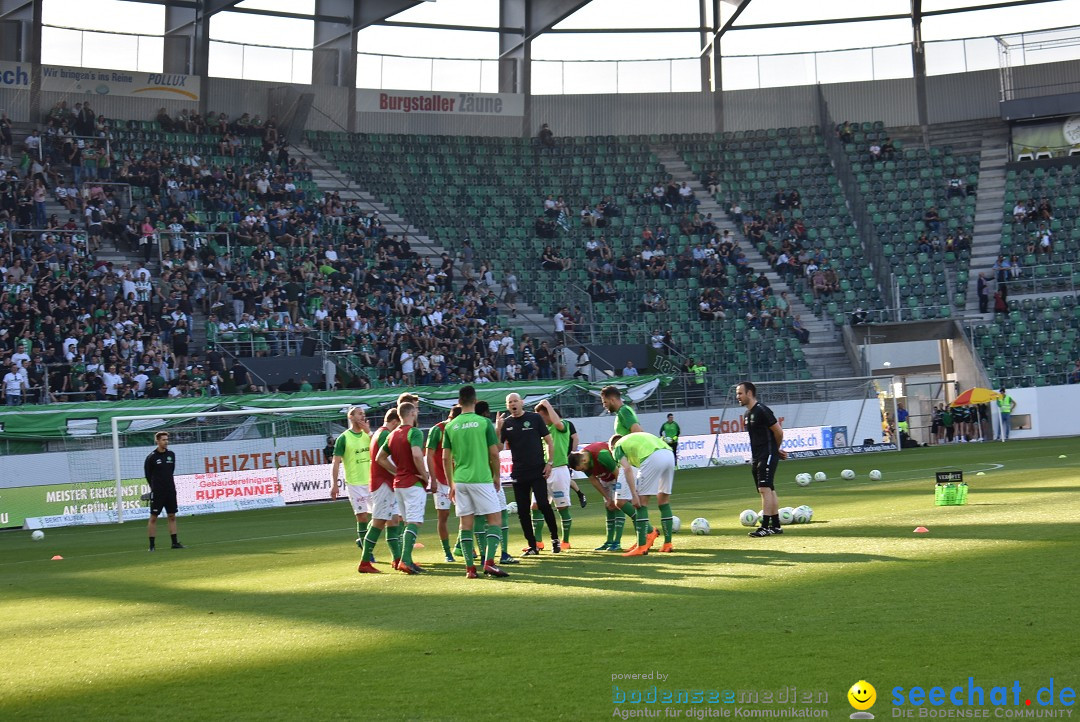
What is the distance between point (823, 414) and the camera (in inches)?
1679

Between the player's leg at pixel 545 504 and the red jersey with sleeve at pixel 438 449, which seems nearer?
the red jersey with sleeve at pixel 438 449

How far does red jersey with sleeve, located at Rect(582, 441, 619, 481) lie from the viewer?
16.5 meters

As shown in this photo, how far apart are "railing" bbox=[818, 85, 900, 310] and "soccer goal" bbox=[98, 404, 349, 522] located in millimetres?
25699

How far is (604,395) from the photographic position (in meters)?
15.4

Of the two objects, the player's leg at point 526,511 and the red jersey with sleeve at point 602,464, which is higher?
the red jersey with sleeve at point 602,464

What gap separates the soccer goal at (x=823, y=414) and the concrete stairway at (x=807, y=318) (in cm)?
396

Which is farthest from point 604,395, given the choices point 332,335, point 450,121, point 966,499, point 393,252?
point 450,121

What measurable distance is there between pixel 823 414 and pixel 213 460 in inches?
830

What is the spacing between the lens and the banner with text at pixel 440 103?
177 feet

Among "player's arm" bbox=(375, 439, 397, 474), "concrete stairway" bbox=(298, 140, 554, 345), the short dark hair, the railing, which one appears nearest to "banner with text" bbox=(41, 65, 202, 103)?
"concrete stairway" bbox=(298, 140, 554, 345)

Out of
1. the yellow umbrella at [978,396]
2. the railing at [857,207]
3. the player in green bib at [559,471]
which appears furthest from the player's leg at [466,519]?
the railing at [857,207]

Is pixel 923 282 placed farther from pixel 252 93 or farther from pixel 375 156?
pixel 252 93

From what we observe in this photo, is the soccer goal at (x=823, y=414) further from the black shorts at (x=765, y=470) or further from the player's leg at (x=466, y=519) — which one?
A: the player's leg at (x=466, y=519)

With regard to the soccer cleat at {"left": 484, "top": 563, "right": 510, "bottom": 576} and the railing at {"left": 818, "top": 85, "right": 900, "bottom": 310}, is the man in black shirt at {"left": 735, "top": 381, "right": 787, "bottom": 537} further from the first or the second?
the railing at {"left": 818, "top": 85, "right": 900, "bottom": 310}
